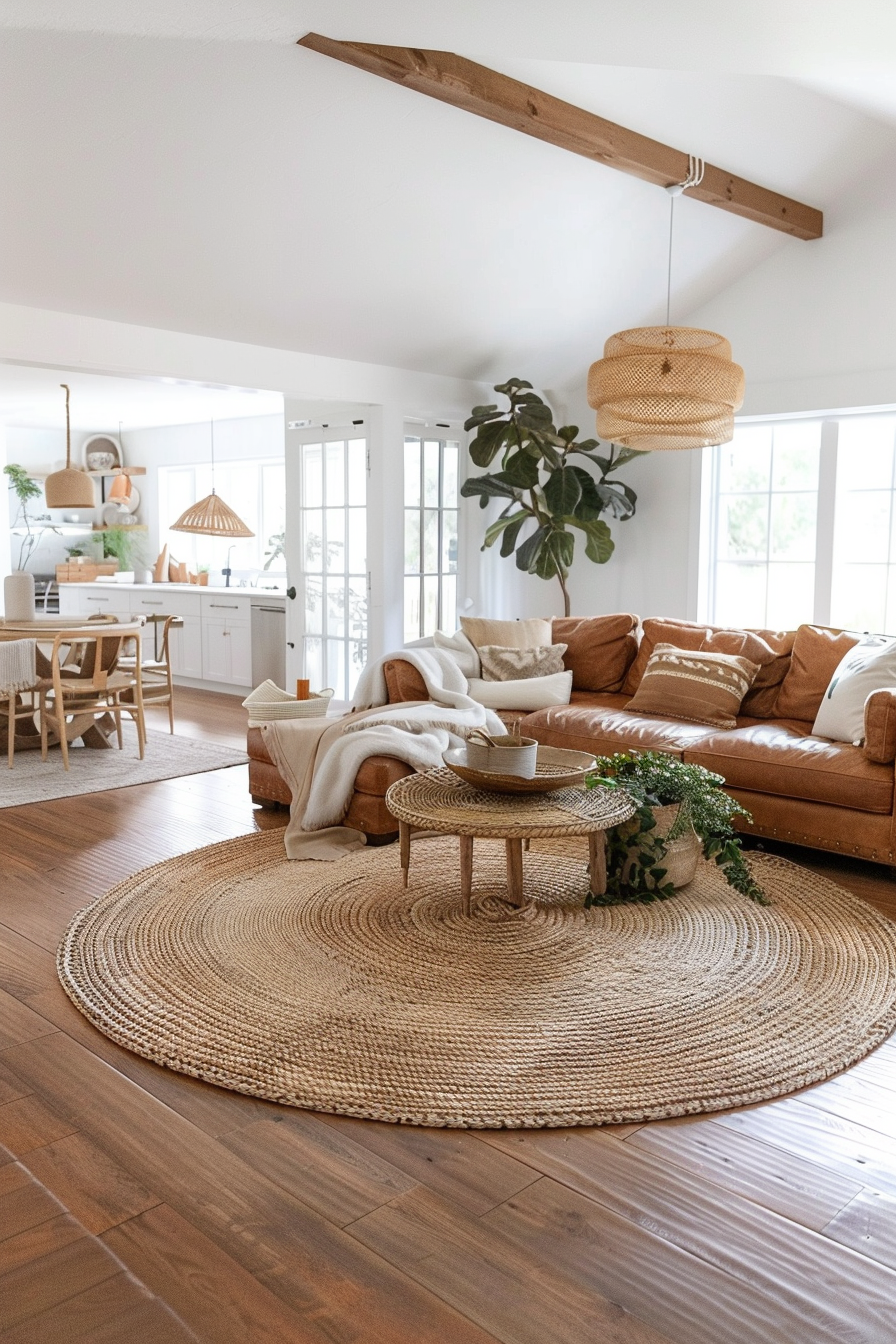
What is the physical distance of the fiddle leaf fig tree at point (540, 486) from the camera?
629cm

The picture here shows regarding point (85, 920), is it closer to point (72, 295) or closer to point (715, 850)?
point (715, 850)

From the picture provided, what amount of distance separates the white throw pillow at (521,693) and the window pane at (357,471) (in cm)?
178

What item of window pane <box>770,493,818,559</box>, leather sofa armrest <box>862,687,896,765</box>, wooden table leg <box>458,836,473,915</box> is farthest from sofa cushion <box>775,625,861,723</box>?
wooden table leg <box>458,836,473,915</box>

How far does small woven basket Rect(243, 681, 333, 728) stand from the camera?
15.6 ft

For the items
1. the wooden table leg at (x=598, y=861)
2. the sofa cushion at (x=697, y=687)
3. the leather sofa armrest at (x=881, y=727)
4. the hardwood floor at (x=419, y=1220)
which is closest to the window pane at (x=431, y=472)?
the sofa cushion at (x=697, y=687)

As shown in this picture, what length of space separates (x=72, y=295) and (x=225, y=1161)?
4.14m

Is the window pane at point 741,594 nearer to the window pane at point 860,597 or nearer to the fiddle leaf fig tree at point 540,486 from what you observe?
the window pane at point 860,597

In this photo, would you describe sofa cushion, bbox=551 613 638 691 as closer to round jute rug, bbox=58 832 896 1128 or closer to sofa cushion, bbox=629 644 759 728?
sofa cushion, bbox=629 644 759 728

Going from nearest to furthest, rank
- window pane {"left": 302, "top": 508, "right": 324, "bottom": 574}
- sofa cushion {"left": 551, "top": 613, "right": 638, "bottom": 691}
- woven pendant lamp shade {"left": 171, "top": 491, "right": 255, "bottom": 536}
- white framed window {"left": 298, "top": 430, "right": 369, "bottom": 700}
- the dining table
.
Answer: sofa cushion {"left": 551, "top": 613, "right": 638, "bottom": 691} < the dining table < white framed window {"left": 298, "top": 430, "right": 369, "bottom": 700} < window pane {"left": 302, "top": 508, "right": 324, "bottom": 574} < woven pendant lamp shade {"left": 171, "top": 491, "right": 255, "bottom": 536}

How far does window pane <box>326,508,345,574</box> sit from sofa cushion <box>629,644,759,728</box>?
94.3 inches

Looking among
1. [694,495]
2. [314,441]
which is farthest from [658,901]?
[314,441]

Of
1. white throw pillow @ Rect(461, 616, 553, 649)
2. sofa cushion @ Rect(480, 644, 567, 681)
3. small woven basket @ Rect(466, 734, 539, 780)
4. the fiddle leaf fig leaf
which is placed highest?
Answer: the fiddle leaf fig leaf

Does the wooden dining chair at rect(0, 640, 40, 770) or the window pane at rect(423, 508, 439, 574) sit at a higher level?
the window pane at rect(423, 508, 439, 574)

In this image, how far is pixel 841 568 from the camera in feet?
20.0
